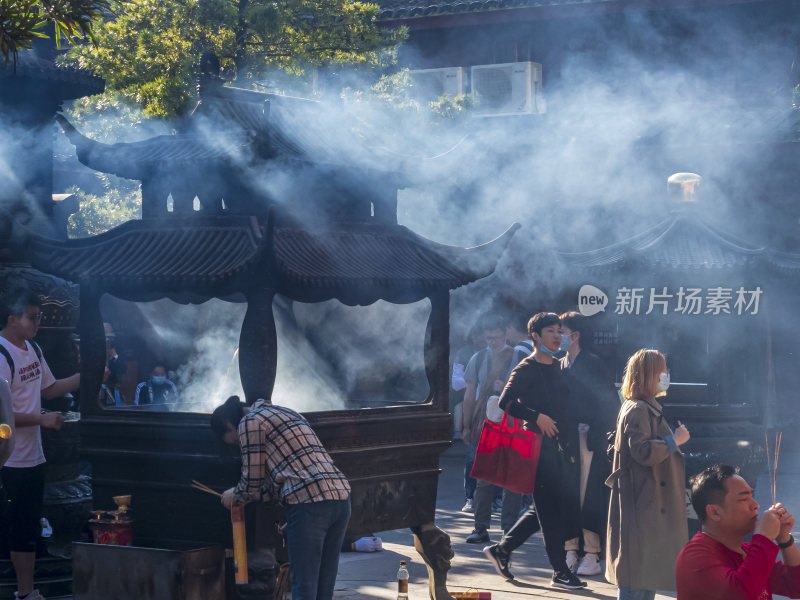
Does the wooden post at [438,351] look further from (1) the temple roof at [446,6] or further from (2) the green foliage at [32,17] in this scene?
(1) the temple roof at [446,6]

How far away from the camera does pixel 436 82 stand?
792 inches

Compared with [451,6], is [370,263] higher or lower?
lower

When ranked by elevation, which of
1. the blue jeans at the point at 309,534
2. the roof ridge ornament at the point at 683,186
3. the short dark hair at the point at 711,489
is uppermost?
the roof ridge ornament at the point at 683,186

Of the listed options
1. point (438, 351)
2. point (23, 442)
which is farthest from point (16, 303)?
point (438, 351)

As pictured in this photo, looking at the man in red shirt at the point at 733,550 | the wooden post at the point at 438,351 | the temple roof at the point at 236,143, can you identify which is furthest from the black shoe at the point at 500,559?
the man in red shirt at the point at 733,550

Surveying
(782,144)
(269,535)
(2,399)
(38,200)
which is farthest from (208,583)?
(782,144)

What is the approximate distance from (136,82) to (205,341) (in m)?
7.18

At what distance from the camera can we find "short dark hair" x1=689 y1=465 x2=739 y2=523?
4535 mm

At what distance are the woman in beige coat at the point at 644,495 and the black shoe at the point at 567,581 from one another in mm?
1920

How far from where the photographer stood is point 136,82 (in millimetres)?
16094

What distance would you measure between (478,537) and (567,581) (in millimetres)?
1732

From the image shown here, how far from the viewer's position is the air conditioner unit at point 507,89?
63.1 ft

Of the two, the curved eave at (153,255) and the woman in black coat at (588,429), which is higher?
the curved eave at (153,255)
